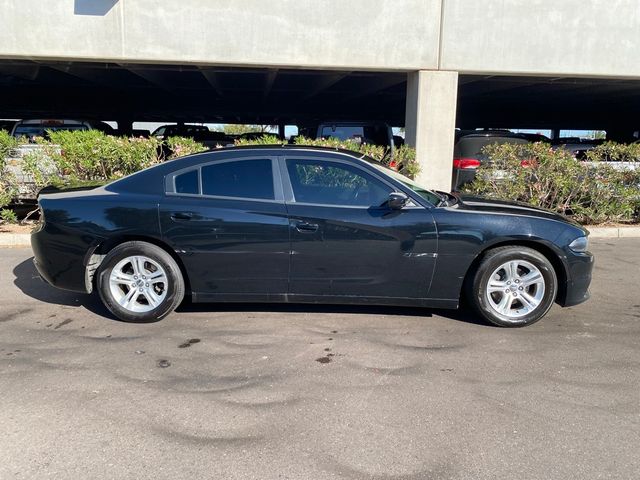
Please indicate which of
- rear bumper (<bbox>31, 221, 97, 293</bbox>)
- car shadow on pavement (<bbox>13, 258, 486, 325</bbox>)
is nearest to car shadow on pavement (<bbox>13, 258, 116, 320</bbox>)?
car shadow on pavement (<bbox>13, 258, 486, 325</bbox>)

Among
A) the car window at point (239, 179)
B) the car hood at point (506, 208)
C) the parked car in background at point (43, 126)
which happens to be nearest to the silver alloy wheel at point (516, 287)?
the car hood at point (506, 208)

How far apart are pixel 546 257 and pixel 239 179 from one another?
292 centimetres

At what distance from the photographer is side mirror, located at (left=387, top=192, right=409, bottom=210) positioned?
4536 mm

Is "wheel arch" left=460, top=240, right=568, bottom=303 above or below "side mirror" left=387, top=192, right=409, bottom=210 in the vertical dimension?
below

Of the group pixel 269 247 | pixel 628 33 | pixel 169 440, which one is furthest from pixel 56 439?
pixel 628 33

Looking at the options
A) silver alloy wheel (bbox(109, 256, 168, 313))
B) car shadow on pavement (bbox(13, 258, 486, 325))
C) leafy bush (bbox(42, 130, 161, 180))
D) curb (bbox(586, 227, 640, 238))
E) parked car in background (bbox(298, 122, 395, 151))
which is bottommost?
car shadow on pavement (bbox(13, 258, 486, 325))

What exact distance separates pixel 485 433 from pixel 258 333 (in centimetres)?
214

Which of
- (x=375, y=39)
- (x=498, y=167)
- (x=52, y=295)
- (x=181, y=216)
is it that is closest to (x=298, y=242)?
(x=181, y=216)

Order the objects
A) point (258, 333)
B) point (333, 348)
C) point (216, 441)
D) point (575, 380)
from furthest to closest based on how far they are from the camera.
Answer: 1. point (258, 333)
2. point (333, 348)
3. point (575, 380)
4. point (216, 441)

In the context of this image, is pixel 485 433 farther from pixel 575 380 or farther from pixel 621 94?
pixel 621 94

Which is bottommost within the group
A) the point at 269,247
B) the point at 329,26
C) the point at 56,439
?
the point at 56,439

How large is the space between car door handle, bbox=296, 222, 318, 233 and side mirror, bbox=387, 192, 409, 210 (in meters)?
0.68

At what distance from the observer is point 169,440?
9.77 feet

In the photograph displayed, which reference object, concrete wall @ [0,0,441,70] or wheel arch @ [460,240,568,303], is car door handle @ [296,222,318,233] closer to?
wheel arch @ [460,240,568,303]
